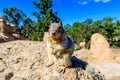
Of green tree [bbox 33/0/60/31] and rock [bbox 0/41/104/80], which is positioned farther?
green tree [bbox 33/0/60/31]

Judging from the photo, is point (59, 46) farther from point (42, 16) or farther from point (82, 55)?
point (42, 16)

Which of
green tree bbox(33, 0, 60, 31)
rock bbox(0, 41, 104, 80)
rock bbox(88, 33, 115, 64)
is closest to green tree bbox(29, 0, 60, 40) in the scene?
green tree bbox(33, 0, 60, 31)

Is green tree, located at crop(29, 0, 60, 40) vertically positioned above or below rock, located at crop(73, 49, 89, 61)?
above

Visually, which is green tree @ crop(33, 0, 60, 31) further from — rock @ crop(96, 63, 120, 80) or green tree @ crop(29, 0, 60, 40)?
rock @ crop(96, 63, 120, 80)

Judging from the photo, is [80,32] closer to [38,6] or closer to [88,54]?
[38,6]

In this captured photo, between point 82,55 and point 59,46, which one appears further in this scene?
point 82,55

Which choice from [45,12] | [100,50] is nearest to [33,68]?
[100,50]

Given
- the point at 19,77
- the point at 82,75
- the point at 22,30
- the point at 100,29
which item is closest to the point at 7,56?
the point at 19,77

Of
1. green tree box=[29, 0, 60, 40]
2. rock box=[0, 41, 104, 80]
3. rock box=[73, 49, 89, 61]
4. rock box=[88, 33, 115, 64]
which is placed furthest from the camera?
green tree box=[29, 0, 60, 40]

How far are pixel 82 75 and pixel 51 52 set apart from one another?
0.76m

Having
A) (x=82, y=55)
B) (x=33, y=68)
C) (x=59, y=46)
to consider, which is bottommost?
(x=33, y=68)

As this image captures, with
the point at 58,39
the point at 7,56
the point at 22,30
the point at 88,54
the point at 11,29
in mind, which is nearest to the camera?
the point at 58,39

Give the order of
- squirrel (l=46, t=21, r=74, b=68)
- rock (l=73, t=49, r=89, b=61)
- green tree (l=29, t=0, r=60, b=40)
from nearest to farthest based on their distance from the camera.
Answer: squirrel (l=46, t=21, r=74, b=68) < rock (l=73, t=49, r=89, b=61) < green tree (l=29, t=0, r=60, b=40)

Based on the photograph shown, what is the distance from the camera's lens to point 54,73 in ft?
15.6
